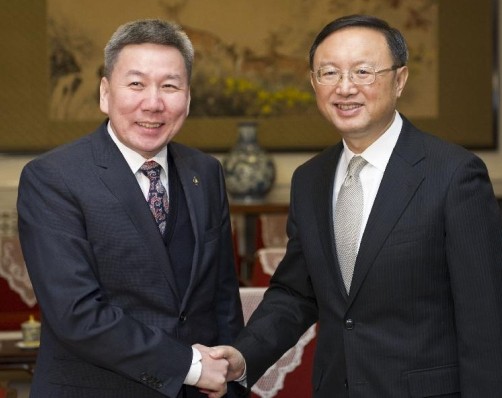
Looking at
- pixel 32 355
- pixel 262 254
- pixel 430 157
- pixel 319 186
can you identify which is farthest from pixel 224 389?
pixel 262 254

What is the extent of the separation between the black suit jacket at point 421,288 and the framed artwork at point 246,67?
5.47m

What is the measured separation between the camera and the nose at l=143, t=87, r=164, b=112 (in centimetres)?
253

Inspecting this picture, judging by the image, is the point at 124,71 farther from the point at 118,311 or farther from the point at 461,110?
the point at 461,110

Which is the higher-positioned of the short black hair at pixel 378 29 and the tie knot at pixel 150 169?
the short black hair at pixel 378 29

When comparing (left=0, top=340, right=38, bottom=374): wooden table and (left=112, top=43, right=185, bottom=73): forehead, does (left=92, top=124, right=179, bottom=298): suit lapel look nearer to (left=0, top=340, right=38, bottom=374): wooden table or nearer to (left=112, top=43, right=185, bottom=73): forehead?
(left=112, top=43, right=185, bottom=73): forehead

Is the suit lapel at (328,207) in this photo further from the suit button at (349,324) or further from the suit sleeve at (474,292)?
the suit sleeve at (474,292)

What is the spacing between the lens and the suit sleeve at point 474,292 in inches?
93.6

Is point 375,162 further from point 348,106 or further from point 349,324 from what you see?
point 349,324

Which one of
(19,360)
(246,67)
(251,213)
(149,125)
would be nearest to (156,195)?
(149,125)

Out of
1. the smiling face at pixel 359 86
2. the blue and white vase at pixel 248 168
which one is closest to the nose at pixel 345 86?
the smiling face at pixel 359 86

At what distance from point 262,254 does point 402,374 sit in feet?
9.21

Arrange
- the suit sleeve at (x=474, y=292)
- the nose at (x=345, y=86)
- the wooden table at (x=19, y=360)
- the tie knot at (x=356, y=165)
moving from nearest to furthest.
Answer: the suit sleeve at (x=474, y=292)
the nose at (x=345, y=86)
the tie knot at (x=356, y=165)
the wooden table at (x=19, y=360)

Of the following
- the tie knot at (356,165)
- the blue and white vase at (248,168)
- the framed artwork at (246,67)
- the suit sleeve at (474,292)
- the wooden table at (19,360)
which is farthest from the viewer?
the framed artwork at (246,67)

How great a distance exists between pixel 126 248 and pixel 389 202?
637 millimetres
